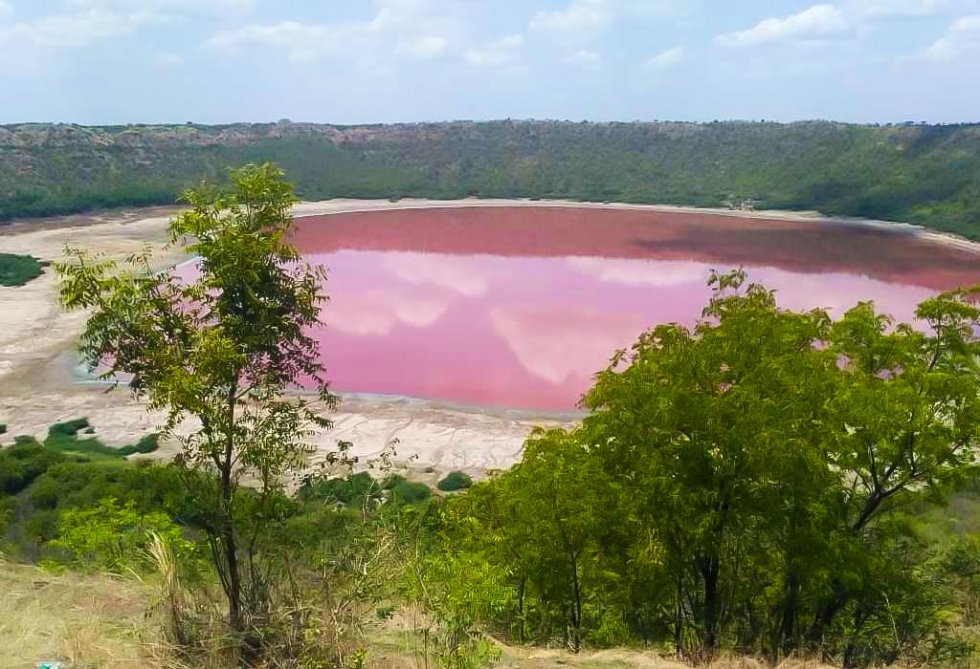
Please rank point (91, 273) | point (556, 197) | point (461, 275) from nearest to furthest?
point (91, 273) < point (461, 275) < point (556, 197)

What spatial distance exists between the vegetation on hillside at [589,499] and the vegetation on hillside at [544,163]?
7793cm

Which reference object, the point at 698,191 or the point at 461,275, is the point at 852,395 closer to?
the point at 461,275

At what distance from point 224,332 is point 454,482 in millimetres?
18027

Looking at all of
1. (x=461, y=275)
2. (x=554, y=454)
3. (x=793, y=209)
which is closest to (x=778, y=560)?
(x=554, y=454)

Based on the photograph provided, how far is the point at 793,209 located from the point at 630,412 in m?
96.3

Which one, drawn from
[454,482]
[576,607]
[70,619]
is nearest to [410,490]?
[454,482]

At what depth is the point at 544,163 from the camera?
125m

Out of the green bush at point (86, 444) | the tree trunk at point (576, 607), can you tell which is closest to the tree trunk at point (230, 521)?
the tree trunk at point (576, 607)

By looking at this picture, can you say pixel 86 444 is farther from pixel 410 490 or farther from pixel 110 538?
pixel 110 538

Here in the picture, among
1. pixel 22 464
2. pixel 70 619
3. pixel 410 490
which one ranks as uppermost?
pixel 70 619

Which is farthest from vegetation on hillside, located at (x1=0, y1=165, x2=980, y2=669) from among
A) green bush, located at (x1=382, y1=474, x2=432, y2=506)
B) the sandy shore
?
green bush, located at (x1=382, y1=474, x2=432, y2=506)

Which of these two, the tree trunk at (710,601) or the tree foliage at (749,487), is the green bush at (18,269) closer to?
the tree foliage at (749,487)

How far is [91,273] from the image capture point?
655 cm

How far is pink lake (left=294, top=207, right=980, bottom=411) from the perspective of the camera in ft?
121
